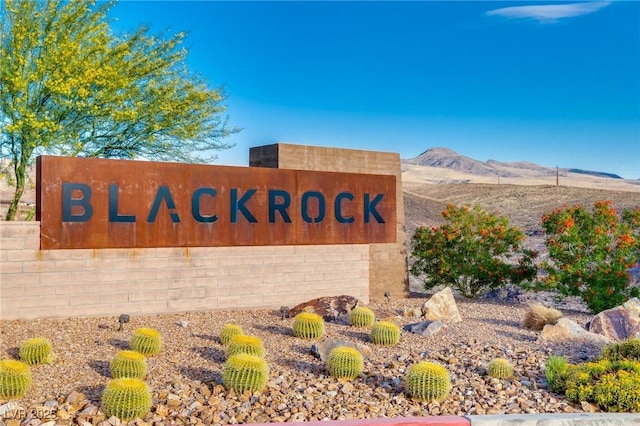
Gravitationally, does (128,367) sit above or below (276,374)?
above

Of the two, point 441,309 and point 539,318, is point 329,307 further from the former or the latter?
point 539,318

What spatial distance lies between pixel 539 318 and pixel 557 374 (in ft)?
14.2

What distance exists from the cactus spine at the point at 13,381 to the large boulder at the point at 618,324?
10.6m

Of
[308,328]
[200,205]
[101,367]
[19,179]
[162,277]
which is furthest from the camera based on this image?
[19,179]

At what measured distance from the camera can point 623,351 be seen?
→ 1059 centimetres

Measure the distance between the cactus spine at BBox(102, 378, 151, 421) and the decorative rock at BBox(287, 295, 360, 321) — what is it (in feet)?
20.2

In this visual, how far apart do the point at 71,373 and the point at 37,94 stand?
1488cm

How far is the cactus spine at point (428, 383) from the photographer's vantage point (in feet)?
28.3

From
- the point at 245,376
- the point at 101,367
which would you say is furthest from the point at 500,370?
the point at 101,367

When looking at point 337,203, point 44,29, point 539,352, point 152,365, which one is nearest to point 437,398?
point 539,352

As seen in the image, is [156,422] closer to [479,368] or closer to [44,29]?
[479,368]

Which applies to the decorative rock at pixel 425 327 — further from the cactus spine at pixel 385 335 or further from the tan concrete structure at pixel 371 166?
the tan concrete structure at pixel 371 166

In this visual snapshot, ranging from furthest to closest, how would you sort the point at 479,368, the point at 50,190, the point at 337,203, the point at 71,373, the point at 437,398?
the point at 337,203 < the point at 50,190 < the point at 479,368 < the point at 71,373 < the point at 437,398

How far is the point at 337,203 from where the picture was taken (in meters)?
16.9
